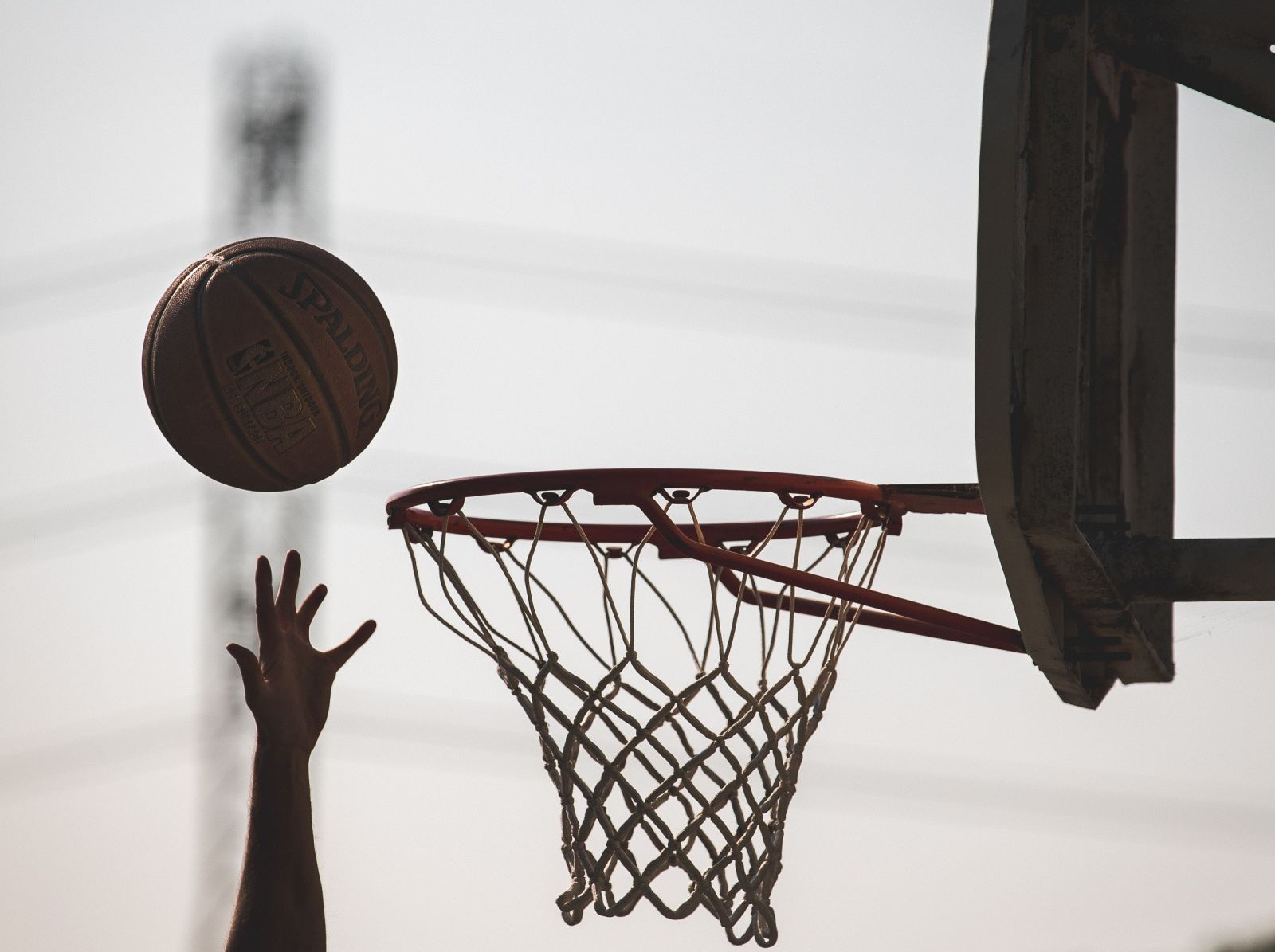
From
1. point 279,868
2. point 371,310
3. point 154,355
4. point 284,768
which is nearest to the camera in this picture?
point 279,868

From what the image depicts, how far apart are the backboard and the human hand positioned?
1689 mm

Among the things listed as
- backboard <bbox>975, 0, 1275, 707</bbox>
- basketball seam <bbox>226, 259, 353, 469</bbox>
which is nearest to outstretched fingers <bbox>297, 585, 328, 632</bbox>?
basketball seam <bbox>226, 259, 353, 469</bbox>

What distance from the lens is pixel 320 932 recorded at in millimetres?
2918

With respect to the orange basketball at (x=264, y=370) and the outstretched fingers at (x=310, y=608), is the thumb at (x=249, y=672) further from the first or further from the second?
the orange basketball at (x=264, y=370)

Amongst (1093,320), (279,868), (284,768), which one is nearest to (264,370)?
(284,768)

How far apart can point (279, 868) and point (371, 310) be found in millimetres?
1487

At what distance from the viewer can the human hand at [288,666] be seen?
3.05m

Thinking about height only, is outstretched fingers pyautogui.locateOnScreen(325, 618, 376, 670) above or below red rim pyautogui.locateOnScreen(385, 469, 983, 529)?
below

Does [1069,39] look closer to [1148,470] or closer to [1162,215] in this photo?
[1162,215]

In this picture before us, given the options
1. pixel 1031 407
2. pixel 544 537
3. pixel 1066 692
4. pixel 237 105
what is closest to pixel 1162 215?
pixel 1031 407

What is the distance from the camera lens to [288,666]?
3178mm

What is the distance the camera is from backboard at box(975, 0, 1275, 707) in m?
2.25

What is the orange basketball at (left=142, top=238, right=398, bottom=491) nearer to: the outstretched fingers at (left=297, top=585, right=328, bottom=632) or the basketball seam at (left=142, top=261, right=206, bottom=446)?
the basketball seam at (left=142, top=261, right=206, bottom=446)

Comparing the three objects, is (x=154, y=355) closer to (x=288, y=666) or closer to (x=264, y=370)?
(x=264, y=370)
